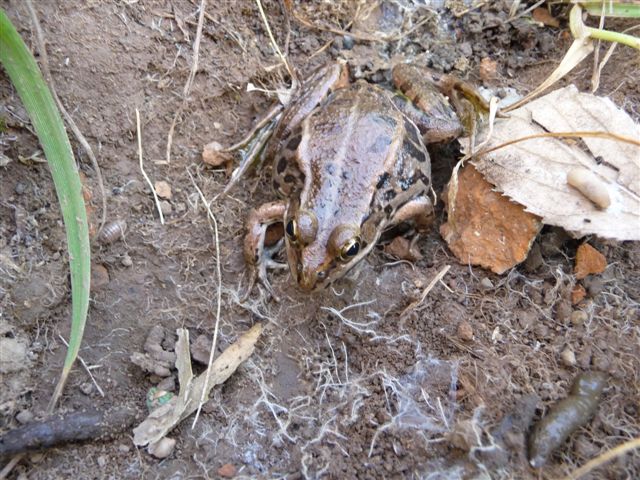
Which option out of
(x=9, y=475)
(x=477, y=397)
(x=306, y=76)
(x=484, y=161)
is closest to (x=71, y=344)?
(x=9, y=475)

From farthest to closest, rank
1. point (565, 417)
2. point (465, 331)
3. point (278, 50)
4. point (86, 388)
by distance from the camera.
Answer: point (278, 50)
point (465, 331)
point (86, 388)
point (565, 417)

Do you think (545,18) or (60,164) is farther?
(545,18)

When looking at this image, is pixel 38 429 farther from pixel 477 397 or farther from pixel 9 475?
pixel 477 397

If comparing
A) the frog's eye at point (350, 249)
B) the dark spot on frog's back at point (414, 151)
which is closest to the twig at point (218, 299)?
the frog's eye at point (350, 249)

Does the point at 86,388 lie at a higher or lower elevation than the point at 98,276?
lower

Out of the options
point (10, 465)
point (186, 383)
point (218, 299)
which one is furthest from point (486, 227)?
point (10, 465)

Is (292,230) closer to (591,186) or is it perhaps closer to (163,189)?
(163,189)

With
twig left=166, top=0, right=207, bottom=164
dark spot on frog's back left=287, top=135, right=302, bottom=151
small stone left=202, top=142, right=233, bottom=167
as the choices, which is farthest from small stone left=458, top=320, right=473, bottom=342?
twig left=166, top=0, right=207, bottom=164

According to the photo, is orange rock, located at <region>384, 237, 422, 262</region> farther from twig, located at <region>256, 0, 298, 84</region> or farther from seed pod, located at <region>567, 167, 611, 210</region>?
twig, located at <region>256, 0, 298, 84</region>
